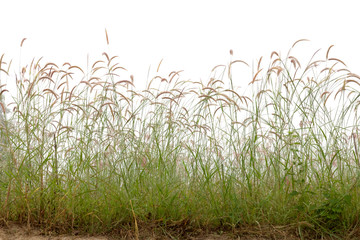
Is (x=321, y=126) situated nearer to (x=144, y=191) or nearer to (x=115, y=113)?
(x=144, y=191)

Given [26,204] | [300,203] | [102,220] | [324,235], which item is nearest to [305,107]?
[300,203]

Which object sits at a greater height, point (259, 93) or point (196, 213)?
point (259, 93)

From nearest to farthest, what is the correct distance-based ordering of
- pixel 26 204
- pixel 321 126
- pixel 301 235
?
pixel 301 235
pixel 26 204
pixel 321 126

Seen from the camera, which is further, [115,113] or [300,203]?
[115,113]

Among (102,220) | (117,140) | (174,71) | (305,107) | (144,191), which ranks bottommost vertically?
(102,220)

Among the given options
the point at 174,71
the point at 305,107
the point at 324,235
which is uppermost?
the point at 174,71

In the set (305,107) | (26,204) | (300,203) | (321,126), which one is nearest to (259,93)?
(305,107)

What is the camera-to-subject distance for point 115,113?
136 inches

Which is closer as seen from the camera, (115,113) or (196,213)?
(196,213)

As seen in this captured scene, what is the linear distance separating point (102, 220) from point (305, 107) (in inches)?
87.9

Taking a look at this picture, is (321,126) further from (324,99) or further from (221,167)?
(221,167)

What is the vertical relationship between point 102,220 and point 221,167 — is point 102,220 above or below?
below

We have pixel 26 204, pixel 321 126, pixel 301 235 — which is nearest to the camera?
pixel 301 235

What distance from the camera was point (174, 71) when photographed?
3494 mm
